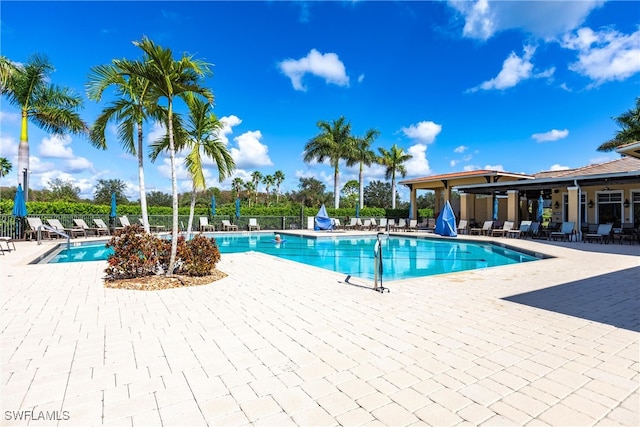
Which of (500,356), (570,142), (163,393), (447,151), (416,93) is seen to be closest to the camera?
(163,393)

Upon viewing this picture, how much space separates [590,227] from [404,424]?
1967 centimetres

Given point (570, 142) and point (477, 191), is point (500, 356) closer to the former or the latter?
point (477, 191)

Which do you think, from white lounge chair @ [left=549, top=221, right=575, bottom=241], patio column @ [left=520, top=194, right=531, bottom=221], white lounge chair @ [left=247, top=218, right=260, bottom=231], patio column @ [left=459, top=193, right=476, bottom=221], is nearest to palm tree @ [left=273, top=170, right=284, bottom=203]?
white lounge chair @ [left=247, top=218, right=260, bottom=231]

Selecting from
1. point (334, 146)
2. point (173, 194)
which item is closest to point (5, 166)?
point (334, 146)

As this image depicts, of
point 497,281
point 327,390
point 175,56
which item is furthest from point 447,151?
point 327,390

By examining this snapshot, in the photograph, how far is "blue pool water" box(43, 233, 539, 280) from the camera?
10.4m

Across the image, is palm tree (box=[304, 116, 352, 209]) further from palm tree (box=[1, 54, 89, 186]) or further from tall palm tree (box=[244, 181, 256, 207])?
tall palm tree (box=[244, 181, 256, 207])

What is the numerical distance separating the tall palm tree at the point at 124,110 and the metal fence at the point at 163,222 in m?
6.14

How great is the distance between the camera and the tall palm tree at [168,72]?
586 centimetres

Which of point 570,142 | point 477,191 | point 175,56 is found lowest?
point 477,191

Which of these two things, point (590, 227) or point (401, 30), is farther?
point (590, 227)

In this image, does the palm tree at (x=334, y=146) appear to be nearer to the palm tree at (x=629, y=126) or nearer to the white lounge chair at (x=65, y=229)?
the white lounge chair at (x=65, y=229)

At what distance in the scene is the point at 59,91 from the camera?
15.9 meters

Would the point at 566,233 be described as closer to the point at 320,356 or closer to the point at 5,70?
the point at 320,356
